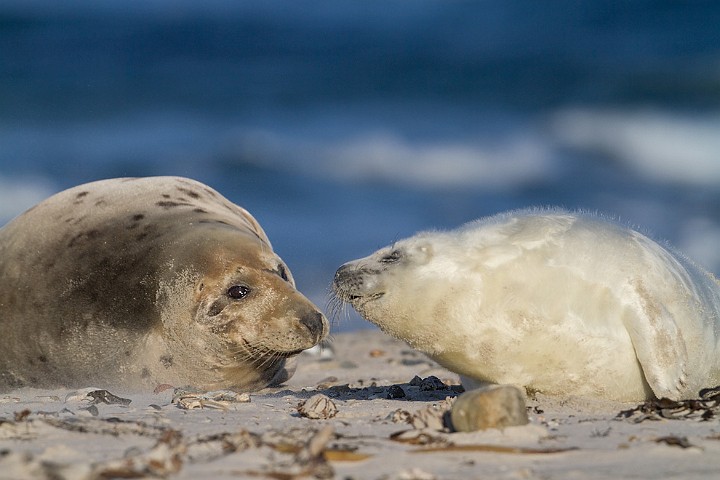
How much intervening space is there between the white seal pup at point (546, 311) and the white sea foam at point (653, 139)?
11793 mm

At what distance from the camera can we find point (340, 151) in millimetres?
17891

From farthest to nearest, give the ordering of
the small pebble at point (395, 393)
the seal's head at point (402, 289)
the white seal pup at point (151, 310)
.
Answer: the white seal pup at point (151, 310)
the small pebble at point (395, 393)
the seal's head at point (402, 289)

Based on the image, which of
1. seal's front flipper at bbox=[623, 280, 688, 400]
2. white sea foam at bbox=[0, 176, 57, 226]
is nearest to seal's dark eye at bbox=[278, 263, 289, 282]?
seal's front flipper at bbox=[623, 280, 688, 400]

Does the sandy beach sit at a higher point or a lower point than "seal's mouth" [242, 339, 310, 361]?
lower

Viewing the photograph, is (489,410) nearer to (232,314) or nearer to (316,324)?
(316,324)

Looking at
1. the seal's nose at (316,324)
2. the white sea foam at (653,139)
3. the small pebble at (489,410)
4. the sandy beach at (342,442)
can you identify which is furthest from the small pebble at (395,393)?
the white sea foam at (653,139)

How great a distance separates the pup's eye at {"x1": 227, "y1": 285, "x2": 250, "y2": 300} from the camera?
572 centimetres

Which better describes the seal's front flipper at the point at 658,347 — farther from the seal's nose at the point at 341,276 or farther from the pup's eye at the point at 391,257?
the seal's nose at the point at 341,276

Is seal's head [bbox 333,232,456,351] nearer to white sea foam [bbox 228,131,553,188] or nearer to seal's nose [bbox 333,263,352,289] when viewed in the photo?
seal's nose [bbox 333,263,352,289]

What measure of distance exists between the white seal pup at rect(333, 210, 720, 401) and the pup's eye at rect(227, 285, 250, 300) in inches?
53.2

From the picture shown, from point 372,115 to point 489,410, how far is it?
16.0 meters

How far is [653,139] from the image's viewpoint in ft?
56.1

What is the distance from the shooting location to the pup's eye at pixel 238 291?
5719 millimetres

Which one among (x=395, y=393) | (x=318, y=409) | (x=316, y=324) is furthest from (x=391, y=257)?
(x=316, y=324)
